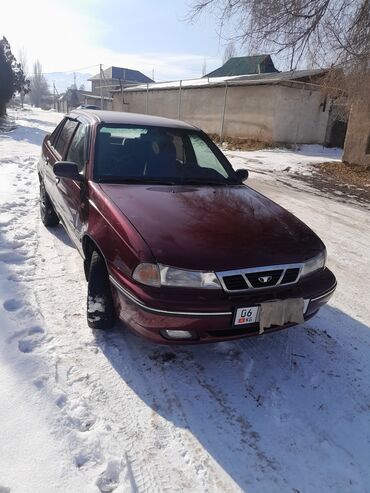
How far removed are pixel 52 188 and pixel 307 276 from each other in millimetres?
3135

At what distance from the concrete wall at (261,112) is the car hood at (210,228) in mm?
15955

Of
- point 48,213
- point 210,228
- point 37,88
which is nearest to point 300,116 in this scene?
point 48,213

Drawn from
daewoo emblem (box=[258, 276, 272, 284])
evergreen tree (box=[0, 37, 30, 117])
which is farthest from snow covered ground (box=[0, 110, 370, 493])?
evergreen tree (box=[0, 37, 30, 117])

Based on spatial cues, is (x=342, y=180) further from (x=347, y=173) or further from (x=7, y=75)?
(x=7, y=75)

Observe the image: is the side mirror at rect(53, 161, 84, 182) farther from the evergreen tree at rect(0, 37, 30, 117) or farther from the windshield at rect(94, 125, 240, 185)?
the evergreen tree at rect(0, 37, 30, 117)

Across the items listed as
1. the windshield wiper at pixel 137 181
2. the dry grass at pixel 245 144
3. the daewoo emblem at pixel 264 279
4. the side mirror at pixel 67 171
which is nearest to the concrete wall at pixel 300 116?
the dry grass at pixel 245 144

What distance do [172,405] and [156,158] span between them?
7.24 feet

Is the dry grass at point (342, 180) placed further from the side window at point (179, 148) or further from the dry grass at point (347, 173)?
the side window at point (179, 148)

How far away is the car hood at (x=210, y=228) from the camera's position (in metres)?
2.37

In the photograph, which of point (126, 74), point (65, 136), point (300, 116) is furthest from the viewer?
point (126, 74)

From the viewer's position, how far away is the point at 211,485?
1887 mm

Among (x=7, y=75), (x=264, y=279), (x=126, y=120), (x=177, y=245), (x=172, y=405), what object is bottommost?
(x=172, y=405)

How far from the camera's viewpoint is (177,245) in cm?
240

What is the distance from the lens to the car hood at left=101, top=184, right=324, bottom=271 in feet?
7.79
